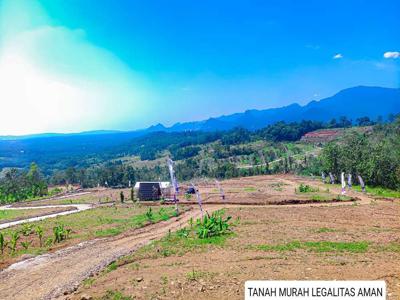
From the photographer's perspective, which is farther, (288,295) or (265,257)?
(265,257)

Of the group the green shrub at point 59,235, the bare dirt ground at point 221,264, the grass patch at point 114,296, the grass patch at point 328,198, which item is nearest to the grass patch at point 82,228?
the green shrub at point 59,235

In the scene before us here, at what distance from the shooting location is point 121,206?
43.8 metres

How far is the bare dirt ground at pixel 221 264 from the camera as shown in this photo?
13305 mm

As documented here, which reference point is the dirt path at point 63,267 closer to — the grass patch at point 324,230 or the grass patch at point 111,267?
the grass patch at point 111,267

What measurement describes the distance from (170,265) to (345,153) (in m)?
46.9

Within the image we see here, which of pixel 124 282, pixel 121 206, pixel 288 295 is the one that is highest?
pixel 288 295

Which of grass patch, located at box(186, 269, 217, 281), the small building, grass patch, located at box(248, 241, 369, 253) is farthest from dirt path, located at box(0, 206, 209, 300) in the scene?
the small building

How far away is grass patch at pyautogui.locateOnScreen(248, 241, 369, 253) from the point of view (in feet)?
56.1

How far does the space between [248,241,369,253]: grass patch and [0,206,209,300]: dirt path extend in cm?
776

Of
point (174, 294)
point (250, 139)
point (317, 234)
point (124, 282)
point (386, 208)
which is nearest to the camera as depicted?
point (174, 294)

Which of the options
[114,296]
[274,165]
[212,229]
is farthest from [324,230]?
[274,165]

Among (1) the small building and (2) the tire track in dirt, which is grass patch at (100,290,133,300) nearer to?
(2) the tire track in dirt

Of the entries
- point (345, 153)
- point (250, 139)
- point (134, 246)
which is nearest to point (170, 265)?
point (134, 246)

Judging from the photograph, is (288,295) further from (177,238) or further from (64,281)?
(177,238)
